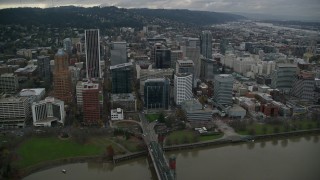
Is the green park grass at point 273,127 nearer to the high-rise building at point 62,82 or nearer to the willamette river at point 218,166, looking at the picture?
the willamette river at point 218,166

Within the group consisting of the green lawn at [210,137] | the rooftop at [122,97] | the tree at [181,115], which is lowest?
the green lawn at [210,137]

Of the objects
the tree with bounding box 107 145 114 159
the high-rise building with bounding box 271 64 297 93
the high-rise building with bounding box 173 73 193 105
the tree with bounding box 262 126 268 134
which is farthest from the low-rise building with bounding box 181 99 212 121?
the high-rise building with bounding box 271 64 297 93

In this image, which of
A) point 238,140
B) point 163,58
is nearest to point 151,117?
point 238,140

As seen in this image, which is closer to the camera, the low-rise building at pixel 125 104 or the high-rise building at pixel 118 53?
the low-rise building at pixel 125 104

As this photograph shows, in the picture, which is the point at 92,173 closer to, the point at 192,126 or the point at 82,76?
the point at 192,126

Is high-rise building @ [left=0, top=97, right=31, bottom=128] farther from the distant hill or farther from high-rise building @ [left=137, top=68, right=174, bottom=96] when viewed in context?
the distant hill

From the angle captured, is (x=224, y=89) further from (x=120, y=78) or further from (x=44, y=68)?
(x=44, y=68)

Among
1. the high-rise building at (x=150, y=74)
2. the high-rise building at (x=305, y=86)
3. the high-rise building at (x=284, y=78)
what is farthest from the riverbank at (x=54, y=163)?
the high-rise building at (x=284, y=78)
